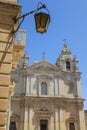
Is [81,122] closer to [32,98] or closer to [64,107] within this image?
[64,107]

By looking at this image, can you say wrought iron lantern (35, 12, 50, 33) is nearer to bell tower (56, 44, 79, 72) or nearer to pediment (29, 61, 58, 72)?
pediment (29, 61, 58, 72)

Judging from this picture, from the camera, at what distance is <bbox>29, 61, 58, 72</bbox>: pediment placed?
30.4m

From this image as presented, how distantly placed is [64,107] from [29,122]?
4.38m

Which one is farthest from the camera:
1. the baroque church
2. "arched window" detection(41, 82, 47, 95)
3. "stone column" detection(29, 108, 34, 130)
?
"arched window" detection(41, 82, 47, 95)

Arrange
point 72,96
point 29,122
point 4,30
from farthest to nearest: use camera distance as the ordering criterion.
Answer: point 72,96
point 29,122
point 4,30

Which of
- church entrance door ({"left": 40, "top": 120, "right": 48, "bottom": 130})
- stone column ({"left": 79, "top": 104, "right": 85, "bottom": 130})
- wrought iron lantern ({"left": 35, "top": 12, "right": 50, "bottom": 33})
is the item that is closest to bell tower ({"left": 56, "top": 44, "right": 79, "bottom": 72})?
stone column ({"left": 79, "top": 104, "right": 85, "bottom": 130})

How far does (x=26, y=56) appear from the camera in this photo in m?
31.4

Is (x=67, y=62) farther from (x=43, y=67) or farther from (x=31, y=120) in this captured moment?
(x=31, y=120)

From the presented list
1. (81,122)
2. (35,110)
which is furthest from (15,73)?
(81,122)

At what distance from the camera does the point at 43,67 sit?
Result: 30625mm

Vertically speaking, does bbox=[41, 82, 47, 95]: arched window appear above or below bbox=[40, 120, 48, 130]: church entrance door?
above

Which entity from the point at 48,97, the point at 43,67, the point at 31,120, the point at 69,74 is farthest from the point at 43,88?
the point at 31,120

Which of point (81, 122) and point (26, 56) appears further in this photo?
point (26, 56)

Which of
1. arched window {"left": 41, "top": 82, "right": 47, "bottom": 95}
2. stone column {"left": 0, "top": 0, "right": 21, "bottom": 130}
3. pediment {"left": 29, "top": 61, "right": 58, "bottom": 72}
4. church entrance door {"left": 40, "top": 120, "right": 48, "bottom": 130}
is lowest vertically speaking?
church entrance door {"left": 40, "top": 120, "right": 48, "bottom": 130}
